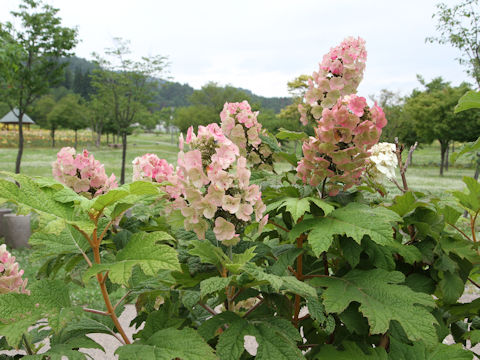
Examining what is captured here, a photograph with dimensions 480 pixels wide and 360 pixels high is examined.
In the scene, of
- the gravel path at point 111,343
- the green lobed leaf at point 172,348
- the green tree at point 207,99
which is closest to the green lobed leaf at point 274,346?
the green lobed leaf at point 172,348

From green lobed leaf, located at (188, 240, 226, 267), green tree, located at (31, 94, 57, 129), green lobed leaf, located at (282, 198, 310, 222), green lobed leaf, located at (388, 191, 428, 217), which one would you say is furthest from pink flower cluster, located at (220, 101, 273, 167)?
green tree, located at (31, 94, 57, 129)

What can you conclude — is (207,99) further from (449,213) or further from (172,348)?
(172,348)

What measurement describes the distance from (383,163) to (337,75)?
1.58 ft

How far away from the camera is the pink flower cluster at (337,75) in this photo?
1.80 meters

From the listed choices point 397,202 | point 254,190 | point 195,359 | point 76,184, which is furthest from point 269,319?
point 76,184

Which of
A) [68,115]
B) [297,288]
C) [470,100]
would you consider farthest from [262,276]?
[68,115]

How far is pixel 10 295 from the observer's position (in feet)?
3.49

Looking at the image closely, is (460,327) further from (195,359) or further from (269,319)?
(195,359)

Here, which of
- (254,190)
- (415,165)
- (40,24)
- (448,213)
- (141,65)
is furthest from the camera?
(415,165)

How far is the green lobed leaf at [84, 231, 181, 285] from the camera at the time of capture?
0.94m

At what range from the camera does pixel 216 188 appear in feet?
3.54

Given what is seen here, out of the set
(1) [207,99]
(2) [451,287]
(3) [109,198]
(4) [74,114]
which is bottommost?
(2) [451,287]

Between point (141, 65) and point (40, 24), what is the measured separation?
16.2ft

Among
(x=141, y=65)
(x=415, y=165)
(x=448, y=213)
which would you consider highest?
(x=141, y=65)
